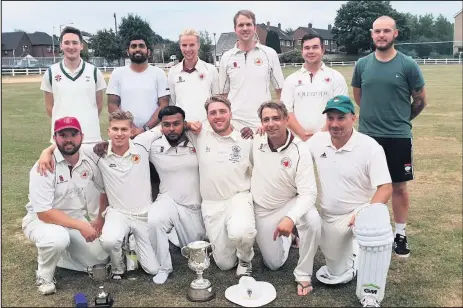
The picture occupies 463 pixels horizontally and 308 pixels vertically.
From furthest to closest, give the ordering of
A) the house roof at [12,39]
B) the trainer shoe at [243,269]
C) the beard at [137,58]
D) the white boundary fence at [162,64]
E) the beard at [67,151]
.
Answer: the house roof at [12,39], the white boundary fence at [162,64], the beard at [137,58], the trainer shoe at [243,269], the beard at [67,151]

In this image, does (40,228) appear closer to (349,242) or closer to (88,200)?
(88,200)

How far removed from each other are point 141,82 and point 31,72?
41.5 m

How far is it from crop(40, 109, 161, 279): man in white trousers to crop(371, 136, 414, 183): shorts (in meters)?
2.19

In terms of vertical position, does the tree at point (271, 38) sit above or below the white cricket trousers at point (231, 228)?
above

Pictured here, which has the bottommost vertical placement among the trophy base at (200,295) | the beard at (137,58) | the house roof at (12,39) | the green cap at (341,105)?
the trophy base at (200,295)

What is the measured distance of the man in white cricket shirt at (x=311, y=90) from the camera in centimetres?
459

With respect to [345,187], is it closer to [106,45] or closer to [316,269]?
[316,269]

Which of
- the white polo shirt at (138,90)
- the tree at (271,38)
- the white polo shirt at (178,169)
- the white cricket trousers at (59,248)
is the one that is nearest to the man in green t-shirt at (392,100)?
the white polo shirt at (178,169)

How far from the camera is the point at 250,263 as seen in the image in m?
4.16

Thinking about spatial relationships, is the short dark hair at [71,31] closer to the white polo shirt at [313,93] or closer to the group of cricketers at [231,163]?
the group of cricketers at [231,163]

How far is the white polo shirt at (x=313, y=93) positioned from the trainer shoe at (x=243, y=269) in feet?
4.64

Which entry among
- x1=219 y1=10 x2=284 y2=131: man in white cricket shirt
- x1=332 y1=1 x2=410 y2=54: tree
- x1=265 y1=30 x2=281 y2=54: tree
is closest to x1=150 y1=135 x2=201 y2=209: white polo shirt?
x1=219 y1=10 x2=284 y2=131: man in white cricket shirt

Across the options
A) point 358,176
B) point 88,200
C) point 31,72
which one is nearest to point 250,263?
point 358,176

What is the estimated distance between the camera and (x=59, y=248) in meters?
3.83
